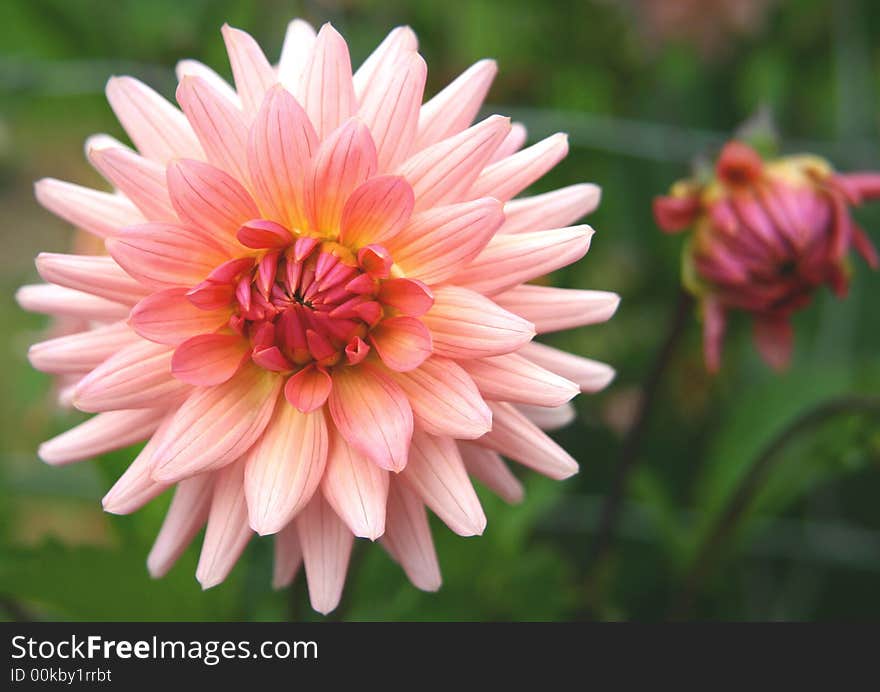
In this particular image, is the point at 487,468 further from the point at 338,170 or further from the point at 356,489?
the point at 338,170

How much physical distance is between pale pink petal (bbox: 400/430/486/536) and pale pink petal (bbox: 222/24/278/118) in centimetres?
27

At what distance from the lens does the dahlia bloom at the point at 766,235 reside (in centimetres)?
84

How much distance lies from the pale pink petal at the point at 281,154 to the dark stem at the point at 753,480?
1.74 feet

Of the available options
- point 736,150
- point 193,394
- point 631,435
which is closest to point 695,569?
point 631,435

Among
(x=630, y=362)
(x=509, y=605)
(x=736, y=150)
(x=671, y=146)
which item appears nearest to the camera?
(x=736, y=150)

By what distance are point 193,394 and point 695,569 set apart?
0.60 m

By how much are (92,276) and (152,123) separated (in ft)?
0.42

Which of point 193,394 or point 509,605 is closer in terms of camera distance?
point 193,394

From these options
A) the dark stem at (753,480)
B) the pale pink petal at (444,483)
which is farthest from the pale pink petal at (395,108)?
the dark stem at (753,480)

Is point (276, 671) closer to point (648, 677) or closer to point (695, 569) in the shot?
point (648, 677)

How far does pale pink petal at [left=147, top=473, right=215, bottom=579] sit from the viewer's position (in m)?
0.65

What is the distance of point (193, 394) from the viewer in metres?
0.61

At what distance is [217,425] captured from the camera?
598 mm

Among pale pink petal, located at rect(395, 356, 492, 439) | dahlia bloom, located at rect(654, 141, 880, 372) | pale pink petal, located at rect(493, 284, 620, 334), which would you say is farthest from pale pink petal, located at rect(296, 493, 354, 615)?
dahlia bloom, located at rect(654, 141, 880, 372)
